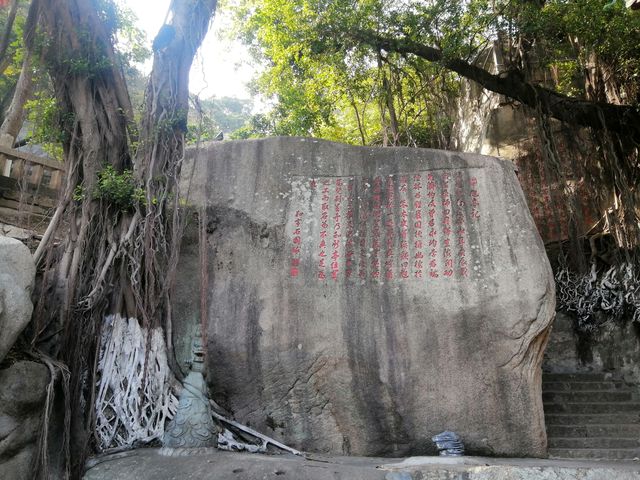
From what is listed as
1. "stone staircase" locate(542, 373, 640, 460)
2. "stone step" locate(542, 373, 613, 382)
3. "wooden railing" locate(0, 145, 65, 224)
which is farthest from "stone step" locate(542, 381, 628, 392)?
"wooden railing" locate(0, 145, 65, 224)

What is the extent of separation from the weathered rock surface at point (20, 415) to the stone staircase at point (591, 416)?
377cm

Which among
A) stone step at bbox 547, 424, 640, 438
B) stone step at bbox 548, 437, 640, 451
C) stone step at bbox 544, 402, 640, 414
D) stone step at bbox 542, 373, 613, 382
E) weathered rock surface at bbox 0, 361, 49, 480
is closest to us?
weathered rock surface at bbox 0, 361, 49, 480

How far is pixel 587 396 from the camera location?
576 centimetres

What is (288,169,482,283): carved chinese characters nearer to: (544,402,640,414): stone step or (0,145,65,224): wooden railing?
(544,402,640,414): stone step

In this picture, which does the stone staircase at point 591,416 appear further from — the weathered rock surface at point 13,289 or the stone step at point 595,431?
the weathered rock surface at point 13,289

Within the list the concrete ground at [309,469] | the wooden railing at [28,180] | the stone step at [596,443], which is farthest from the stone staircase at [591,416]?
the wooden railing at [28,180]

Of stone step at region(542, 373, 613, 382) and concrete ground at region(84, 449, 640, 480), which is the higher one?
stone step at region(542, 373, 613, 382)

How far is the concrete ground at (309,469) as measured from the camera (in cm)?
323

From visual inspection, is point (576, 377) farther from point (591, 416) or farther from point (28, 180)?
point (28, 180)

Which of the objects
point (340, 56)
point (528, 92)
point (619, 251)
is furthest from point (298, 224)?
point (619, 251)

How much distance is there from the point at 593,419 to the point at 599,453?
72 cm

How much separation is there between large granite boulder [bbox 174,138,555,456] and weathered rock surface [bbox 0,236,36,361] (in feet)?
4.87

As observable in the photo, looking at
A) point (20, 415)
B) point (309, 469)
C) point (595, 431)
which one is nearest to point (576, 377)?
point (595, 431)

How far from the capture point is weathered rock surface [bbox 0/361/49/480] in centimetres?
314
